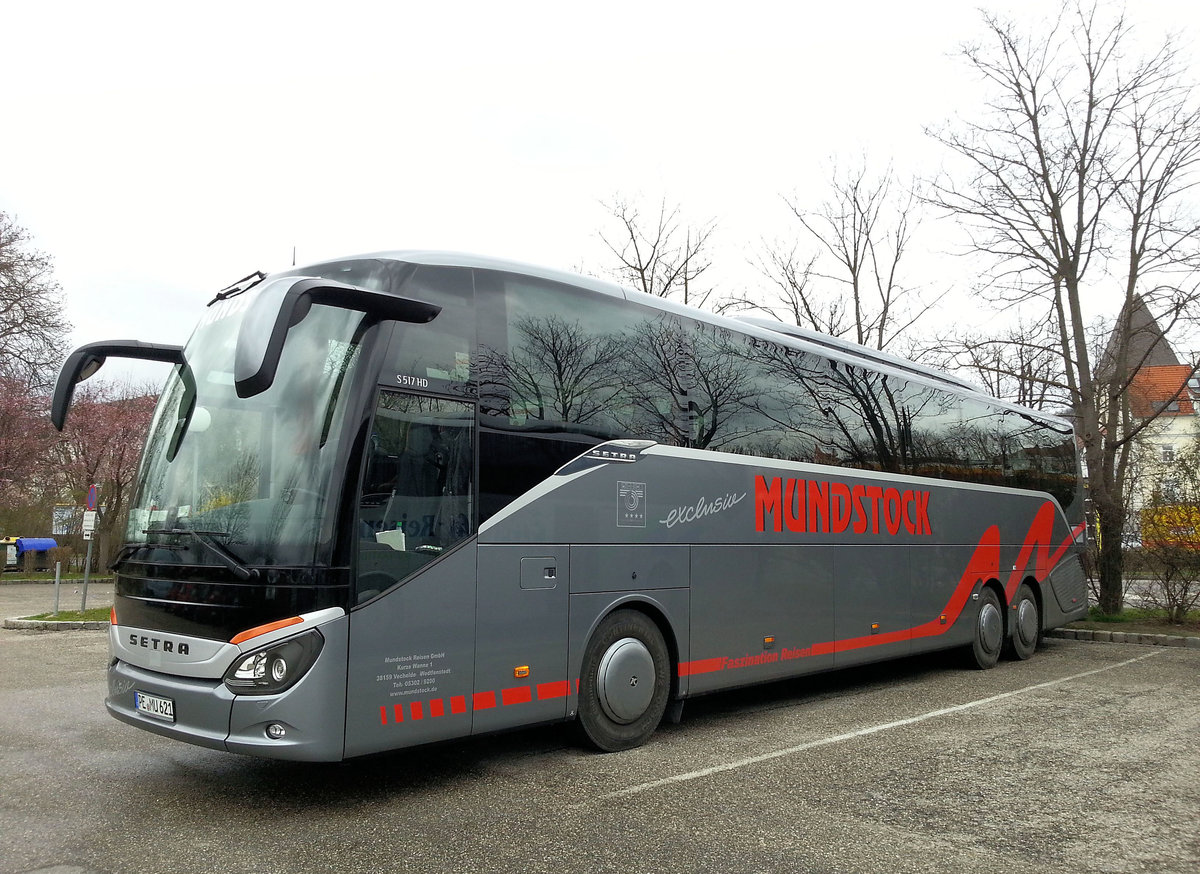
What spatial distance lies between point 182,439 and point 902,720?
258 inches

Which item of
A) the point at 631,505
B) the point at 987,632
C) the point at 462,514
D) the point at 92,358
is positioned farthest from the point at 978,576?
the point at 92,358

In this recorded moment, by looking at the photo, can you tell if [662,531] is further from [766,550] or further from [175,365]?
[175,365]

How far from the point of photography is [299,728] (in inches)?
203

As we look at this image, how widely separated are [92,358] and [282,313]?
2655mm

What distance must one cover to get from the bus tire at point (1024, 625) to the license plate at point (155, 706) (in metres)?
10.9

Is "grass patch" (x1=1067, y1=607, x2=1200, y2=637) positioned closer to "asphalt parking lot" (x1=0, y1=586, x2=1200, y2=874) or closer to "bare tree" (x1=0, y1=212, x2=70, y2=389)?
"asphalt parking lot" (x1=0, y1=586, x2=1200, y2=874)

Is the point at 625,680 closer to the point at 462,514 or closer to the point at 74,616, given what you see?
the point at 462,514

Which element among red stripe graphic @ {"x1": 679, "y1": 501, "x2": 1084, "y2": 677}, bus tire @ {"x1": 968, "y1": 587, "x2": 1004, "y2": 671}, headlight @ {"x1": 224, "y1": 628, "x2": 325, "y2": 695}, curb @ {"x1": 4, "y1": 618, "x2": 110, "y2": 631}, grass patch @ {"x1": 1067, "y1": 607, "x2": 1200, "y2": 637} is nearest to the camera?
headlight @ {"x1": 224, "y1": 628, "x2": 325, "y2": 695}

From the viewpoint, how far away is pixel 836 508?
9.51 m

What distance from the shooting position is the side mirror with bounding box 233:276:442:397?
15.1 ft

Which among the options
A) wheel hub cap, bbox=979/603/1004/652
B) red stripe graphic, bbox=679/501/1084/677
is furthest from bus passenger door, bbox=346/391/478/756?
wheel hub cap, bbox=979/603/1004/652

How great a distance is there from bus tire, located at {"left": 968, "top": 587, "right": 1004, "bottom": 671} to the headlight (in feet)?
30.4

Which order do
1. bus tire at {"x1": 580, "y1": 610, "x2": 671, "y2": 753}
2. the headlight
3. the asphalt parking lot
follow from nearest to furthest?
the asphalt parking lot → the headlight → bus tire at {"x1": 580, "y1": 610, "x2": 671, "y2": 753}

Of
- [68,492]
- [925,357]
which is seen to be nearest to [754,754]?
[925,357]
